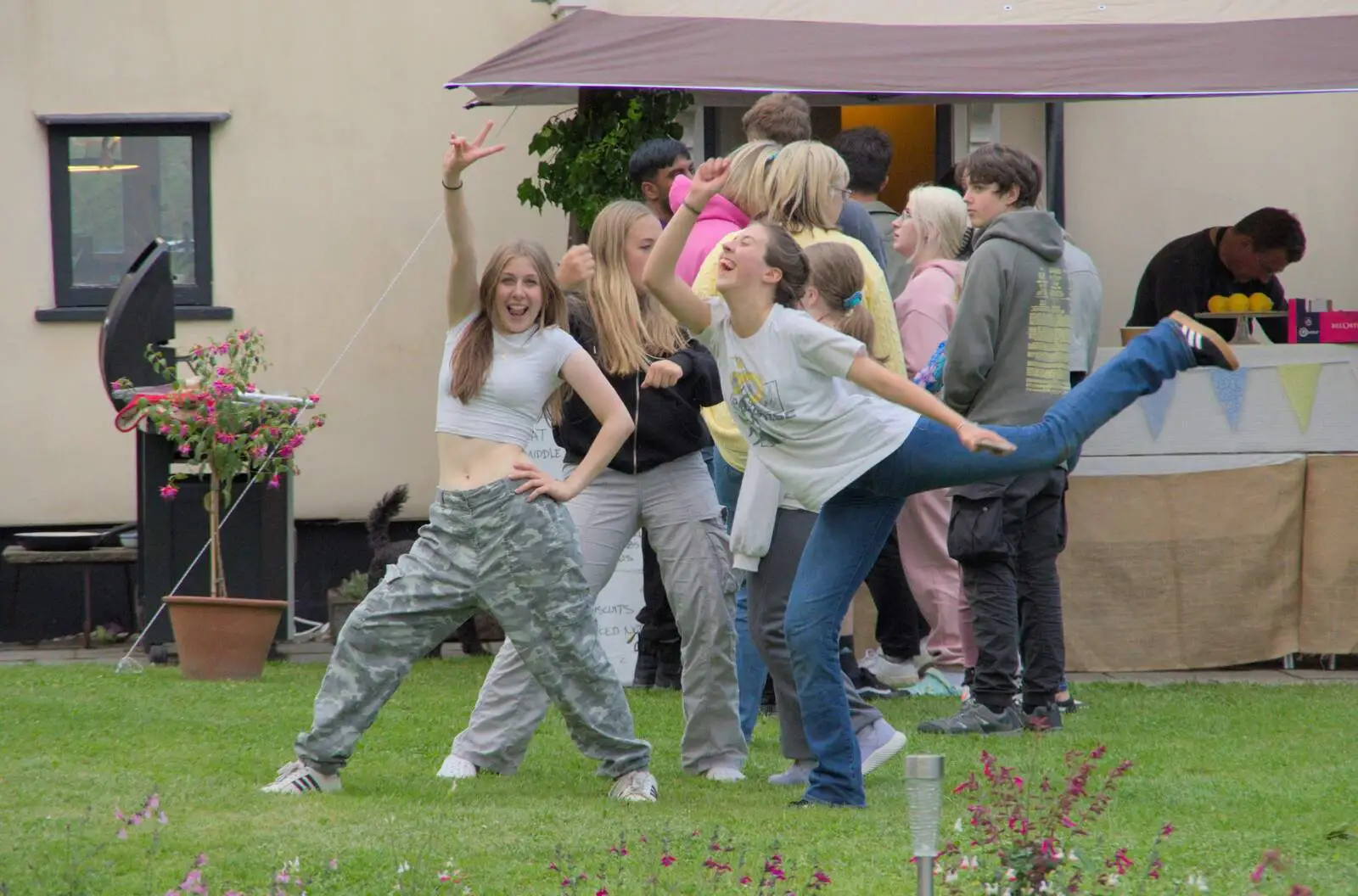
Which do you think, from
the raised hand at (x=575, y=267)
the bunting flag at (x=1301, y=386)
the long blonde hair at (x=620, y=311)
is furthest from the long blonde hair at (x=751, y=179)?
the bunting flag at (x=1301, y=386)

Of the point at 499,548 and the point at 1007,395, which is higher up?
the point at 1007,395

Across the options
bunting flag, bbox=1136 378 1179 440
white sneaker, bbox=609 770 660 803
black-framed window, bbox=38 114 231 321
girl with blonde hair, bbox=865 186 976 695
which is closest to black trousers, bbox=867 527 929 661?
girl with blonde hair, bbox=865 186 976 695

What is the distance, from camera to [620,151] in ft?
28.8

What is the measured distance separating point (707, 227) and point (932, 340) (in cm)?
179

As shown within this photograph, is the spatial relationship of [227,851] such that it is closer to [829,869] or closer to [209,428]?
[829,869]

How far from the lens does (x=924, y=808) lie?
10.5 feet

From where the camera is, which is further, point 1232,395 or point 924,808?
point 1232,395

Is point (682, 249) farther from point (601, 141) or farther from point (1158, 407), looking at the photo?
point (1158, 407)

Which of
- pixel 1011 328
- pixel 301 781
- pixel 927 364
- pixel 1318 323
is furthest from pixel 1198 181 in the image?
pixel 301 781

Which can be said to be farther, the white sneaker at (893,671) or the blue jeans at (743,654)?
the white sneaker at (893,671)

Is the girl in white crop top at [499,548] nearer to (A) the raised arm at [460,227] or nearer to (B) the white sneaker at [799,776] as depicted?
(A) the raised arm at [460,227]

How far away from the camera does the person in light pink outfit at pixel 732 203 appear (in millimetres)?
6039

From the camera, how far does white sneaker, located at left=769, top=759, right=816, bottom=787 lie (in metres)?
5.61

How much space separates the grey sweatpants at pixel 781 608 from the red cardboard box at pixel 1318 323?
4087 mm
